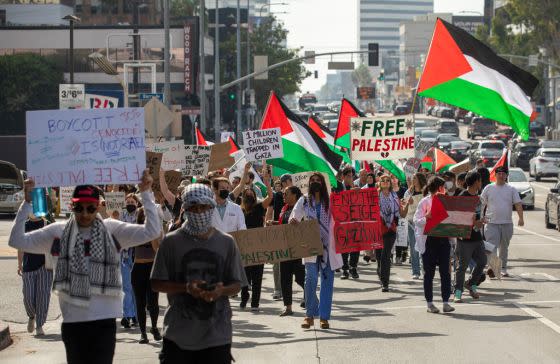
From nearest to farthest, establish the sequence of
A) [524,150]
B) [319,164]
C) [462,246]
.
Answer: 1. [462,246]
2. [319,164]
3. [524,150]

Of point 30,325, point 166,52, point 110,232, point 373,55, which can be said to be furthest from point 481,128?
point 110,232

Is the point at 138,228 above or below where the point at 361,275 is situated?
above

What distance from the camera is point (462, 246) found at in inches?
633

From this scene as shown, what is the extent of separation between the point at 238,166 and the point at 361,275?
5.46m

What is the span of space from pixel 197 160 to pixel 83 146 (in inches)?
477

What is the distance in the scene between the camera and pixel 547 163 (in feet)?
186

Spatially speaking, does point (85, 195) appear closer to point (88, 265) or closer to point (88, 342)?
point (88, 265)

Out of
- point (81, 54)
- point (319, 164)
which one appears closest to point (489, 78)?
point (319, 164)

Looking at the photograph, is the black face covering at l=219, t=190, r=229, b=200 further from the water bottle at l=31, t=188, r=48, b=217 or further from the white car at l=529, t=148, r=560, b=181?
the white car at l=529, t=148, r=560, b=181

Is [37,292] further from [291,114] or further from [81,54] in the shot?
[81,54]

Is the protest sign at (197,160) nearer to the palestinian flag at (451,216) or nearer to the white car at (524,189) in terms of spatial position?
the palestinian flag at (451,216)

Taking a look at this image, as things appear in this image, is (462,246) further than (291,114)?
No

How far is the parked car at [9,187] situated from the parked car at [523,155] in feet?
117

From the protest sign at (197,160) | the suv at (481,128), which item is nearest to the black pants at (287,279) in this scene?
the protest sign at (197,160)
